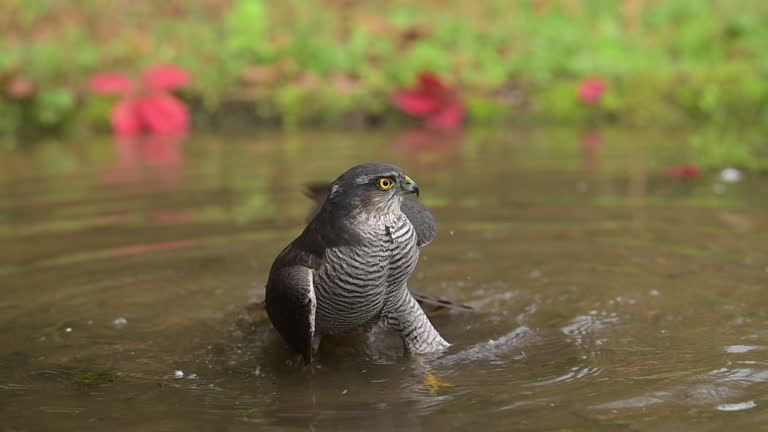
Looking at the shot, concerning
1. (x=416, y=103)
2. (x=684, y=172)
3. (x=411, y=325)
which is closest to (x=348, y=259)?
(x=411, y=325)

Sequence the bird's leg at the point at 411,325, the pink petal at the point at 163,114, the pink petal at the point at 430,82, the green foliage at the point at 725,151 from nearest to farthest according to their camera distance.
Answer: the bird's leg at the point at 411,325, the green foliage at the point at 725,151, the pink petal at the point at 430,82, the pink petal at the point at 163,114

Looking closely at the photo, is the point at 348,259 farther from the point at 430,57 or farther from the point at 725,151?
the point at 430,57

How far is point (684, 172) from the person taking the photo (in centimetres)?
746

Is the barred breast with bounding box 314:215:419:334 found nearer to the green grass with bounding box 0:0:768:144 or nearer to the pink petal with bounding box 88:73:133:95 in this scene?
the green grass with bounding box 0:0:768:144

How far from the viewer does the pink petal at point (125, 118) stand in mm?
11352

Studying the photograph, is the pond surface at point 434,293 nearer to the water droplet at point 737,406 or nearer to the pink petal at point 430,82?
the water droplet at point 737,406

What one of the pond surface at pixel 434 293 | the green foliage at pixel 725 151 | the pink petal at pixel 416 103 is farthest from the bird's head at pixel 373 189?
the pink petal at pixel 416 103

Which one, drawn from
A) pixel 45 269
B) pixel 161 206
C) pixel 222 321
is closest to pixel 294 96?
pixel 161 206

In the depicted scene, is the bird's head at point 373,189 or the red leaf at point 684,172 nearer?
the bird's head at point 373,189

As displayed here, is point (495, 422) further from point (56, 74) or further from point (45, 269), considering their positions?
point (56, 74)

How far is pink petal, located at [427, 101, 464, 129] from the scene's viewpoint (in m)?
11.5

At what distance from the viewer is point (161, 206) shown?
711 centimetres

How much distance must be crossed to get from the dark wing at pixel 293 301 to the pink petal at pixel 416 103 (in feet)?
25.1

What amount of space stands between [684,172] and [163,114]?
21.4ft
